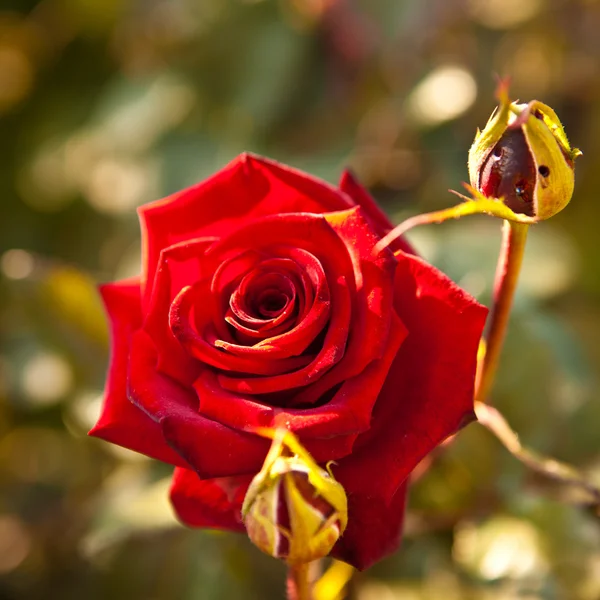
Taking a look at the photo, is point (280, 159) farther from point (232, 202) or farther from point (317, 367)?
point (317, 367)

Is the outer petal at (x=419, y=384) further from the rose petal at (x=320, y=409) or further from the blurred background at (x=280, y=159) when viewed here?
the blurred background at (x=280, y=159)

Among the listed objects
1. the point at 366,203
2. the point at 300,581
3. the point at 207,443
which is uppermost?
the point at 366,203

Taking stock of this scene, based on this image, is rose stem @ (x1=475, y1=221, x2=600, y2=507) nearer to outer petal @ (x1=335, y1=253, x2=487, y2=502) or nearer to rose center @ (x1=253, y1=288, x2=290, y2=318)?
outer petal @ (x1=335, y1=253, x2=487, y2=502)

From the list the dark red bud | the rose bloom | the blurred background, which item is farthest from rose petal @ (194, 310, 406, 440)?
the blurred background

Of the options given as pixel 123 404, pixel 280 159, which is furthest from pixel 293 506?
pixel 280 159

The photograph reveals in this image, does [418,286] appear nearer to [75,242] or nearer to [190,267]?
[190,267]

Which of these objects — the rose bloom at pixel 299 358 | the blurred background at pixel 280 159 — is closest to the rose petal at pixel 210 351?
the rose bloom at pixel 299 358

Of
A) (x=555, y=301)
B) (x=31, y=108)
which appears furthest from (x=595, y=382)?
(x=31, y=108)
